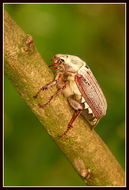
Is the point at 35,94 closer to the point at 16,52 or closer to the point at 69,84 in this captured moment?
the point at 16,52

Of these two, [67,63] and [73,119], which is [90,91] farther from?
[73,119]

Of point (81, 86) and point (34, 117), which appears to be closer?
point (81, 86)

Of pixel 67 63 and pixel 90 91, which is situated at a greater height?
pixel 67 63

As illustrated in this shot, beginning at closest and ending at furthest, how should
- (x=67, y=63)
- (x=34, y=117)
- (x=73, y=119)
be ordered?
(x=73, y=119), (x=67, y=63), (x=34, y=117)

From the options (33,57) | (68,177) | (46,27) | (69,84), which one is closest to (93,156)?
(69,84)

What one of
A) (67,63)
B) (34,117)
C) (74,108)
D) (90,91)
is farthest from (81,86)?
(34,117)

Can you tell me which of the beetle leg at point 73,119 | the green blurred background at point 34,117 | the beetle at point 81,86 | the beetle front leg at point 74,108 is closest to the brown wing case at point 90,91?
the beetle at point 81,86

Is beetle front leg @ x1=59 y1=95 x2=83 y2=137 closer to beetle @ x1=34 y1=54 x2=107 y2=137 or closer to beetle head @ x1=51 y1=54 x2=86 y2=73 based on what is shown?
beetle @ x1=34 y1=54 x2=107 y2=137

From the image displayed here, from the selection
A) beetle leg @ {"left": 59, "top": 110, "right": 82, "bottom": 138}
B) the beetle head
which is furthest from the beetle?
beetle leg @ {"left": 59, "top": 110, "right": 82, "bottom": 138}
